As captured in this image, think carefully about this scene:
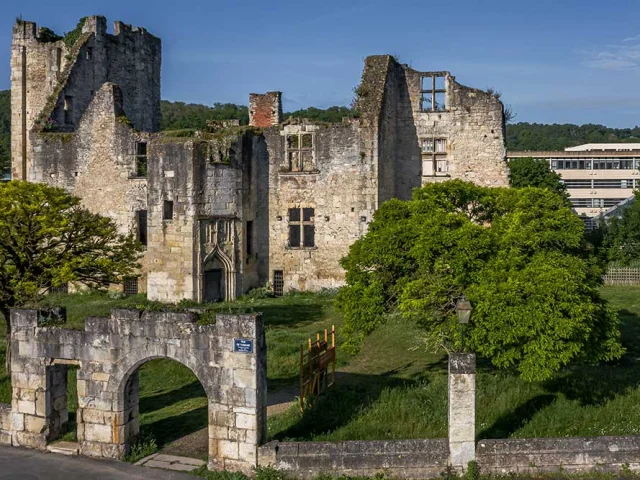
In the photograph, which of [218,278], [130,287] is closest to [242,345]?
[218,278]

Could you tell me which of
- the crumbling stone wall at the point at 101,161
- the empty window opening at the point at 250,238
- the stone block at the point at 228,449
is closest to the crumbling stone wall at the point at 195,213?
the empty window opening at the point at 250,238

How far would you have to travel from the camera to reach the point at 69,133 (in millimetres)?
36688

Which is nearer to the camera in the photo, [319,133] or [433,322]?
[433,322]

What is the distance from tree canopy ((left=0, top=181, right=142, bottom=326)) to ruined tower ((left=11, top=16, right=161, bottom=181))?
556 inches

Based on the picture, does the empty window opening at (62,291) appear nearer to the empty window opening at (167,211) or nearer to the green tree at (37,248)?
the empty window opening at (167,211)

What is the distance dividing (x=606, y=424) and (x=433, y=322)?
14.7 ft

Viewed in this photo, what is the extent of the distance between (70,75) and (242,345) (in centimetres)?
2534

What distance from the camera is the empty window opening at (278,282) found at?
1444 inches

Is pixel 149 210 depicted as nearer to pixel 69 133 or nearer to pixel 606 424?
pixel 69 133

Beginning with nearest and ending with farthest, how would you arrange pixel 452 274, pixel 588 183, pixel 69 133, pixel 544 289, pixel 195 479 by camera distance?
pixel 195 479
pixel 544 289
pixel 452 274
pixel 69 133
pixel 588 183

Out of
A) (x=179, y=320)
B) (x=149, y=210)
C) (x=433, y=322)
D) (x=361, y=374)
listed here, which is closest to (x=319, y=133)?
(x=149, y=210)

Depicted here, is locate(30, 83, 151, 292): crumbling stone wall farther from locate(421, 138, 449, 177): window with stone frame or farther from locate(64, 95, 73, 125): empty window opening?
locate(421, 138, 449, 177): window with stone frame

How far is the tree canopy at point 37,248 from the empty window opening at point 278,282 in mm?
12993

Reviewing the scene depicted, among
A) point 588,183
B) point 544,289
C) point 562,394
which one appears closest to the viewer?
point 544,289
